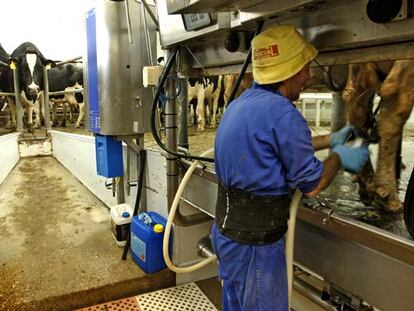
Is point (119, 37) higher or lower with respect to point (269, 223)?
higher

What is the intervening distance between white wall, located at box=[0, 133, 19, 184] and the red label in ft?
11.8

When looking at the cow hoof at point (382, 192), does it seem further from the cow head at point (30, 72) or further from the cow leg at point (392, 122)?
the cow head at point (30, 72)

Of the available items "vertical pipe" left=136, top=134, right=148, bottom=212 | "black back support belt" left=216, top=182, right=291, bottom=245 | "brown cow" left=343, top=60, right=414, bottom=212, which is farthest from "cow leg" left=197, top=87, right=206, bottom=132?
"black back support belt" left=216, top=182, right=291, bottom=245

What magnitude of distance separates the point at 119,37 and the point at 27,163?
3.34 meters

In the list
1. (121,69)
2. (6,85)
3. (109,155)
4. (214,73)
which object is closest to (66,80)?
(6,85)

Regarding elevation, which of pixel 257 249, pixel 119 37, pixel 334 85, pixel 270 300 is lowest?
pixel 270 300

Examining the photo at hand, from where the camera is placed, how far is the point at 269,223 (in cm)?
98

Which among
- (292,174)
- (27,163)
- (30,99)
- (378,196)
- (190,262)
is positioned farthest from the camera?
(30,99)

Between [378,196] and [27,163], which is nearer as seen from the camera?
[378,196]

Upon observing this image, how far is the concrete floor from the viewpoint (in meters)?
1.74

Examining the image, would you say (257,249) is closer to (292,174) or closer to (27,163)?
(292,174)

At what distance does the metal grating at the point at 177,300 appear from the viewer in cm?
177

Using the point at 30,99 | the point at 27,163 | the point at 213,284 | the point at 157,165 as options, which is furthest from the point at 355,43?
the point at 30,99

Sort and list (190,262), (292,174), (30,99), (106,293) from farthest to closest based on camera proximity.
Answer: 1. (30,99)
2. (190,262)
3. (106,293)
4. (292,174)
